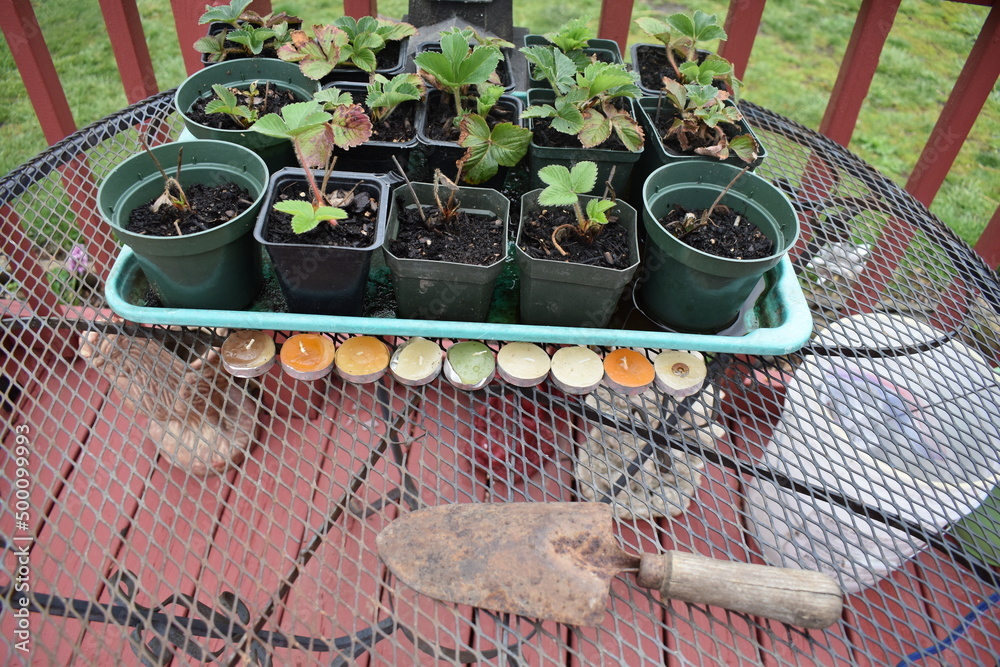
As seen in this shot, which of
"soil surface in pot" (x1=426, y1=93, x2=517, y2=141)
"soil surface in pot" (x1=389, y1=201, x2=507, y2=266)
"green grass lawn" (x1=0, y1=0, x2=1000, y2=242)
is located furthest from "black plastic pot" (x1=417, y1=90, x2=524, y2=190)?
"green grass lawn" (x1=0, y1=0, x2=1000, y2=242)

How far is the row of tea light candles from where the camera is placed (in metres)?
1.03

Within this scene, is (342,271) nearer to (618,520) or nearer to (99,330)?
(99,330)

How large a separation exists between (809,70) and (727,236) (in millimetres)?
2573

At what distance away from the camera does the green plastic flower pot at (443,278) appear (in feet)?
3.18

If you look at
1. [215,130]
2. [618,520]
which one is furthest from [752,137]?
[215,130]

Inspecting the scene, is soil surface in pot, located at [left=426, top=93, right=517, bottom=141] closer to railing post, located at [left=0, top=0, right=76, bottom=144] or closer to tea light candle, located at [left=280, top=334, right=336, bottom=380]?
tea light candle, located at [left=280, top=334, right=336, bottom=380]

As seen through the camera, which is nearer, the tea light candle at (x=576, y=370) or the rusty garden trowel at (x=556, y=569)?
the rusty garden trowel at (x=556, y=569)

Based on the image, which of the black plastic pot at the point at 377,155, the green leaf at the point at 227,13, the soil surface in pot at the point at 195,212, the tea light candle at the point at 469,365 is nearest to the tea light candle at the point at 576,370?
the tea light candle at the point at 469,365

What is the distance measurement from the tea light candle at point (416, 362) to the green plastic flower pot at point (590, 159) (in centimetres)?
39

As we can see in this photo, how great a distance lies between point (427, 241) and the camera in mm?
1045

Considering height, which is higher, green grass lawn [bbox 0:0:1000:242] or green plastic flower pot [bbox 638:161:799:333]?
green plastic flower pot [bbox 638:161:799:333]

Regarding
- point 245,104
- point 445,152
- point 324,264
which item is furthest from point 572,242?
point 245,104

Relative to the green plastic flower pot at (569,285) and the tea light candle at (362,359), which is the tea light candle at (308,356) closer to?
the tea light candle at (362,359)

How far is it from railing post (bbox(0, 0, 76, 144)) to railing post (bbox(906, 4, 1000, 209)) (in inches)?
95.7
